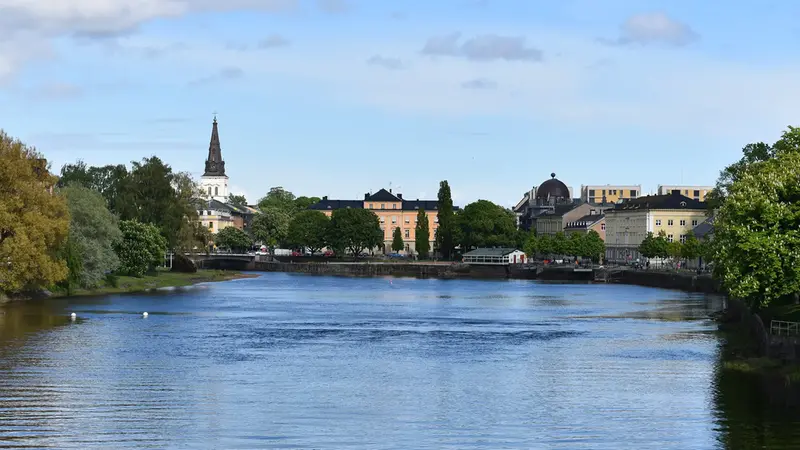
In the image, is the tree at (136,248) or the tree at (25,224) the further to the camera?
the tree at (136,248)

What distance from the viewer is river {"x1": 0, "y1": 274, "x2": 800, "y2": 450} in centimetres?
4769

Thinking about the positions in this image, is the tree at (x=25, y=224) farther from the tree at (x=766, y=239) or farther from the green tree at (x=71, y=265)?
the tree at (x=766, y=239)

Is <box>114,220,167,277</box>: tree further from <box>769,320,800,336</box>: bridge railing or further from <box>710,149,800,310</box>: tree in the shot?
<box>769,320,800,336</box>: bridge railing

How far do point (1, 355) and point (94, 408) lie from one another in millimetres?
19347

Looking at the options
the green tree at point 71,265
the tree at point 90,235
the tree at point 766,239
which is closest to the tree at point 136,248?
the tree at point 90,235

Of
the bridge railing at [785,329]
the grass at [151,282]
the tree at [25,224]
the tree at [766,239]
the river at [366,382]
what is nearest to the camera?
the river at [366,382]

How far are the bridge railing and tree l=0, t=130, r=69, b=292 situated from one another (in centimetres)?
6062

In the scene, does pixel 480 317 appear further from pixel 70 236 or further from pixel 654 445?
pixel 654 445

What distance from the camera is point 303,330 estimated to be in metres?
93.1

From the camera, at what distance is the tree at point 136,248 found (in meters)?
145

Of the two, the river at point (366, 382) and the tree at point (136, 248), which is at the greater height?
the tree at point (136, 248)

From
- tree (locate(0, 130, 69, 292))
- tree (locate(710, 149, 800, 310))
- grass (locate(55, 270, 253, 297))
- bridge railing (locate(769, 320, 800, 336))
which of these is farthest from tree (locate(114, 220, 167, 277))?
bridge railing (locate(769, 320, 800, 336))

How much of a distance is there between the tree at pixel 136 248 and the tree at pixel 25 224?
32028mm

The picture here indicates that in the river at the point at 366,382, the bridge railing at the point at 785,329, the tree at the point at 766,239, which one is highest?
the tree at the point at 766,239
